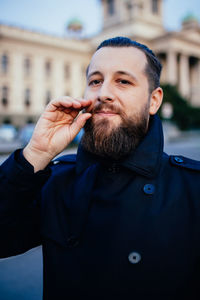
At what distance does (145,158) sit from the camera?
66.1 inches

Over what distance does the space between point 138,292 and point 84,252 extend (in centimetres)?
35

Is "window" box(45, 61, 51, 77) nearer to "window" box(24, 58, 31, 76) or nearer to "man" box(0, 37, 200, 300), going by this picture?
"window" box(24, 58, 31, 76)

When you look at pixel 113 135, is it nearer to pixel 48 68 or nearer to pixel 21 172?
pixel 21 172

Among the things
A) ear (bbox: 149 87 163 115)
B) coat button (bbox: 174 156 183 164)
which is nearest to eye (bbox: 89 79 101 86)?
ear (bbox: 149 87 163 115)

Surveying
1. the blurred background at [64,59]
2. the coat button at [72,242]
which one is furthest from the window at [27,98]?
the coat button at [72,242]

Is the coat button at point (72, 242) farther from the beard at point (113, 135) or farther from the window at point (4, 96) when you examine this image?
the window at point (4, 96)

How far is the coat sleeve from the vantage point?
1.56m

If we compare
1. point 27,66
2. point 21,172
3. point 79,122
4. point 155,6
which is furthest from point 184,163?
point 155,6

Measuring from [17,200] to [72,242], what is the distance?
391 mm

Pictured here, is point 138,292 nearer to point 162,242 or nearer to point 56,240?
point 162,242

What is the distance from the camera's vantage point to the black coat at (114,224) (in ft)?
4.92

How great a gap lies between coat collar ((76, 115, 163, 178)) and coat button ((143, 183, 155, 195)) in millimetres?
55

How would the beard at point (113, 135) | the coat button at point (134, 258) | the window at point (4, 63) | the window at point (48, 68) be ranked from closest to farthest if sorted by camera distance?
the coat button at point (134, 258), the beard at point (113, 135), the window at point (4, 63), the window at point (48, 68)

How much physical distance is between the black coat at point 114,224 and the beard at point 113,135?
0.20 ft
